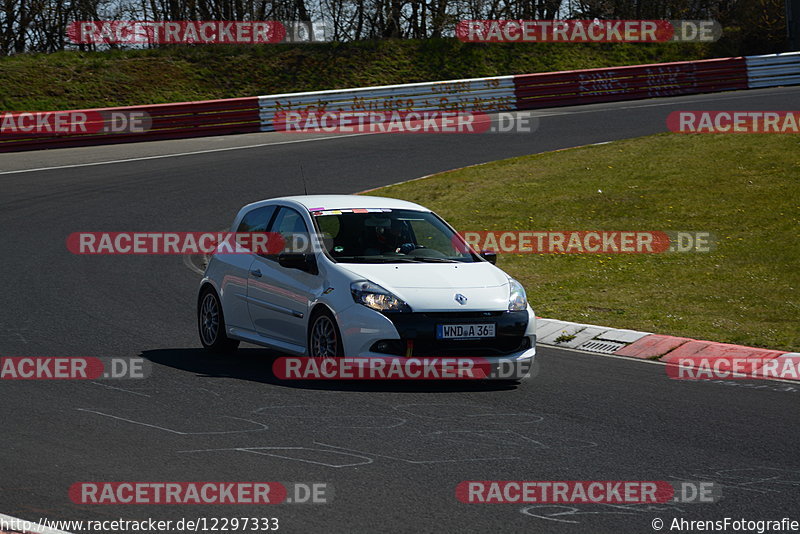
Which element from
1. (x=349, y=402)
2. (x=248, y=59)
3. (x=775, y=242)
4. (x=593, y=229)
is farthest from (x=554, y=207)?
(x=248, y=59)

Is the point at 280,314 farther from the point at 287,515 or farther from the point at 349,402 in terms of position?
the point at 287,515

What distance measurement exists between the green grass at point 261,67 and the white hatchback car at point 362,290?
2533 centimetres

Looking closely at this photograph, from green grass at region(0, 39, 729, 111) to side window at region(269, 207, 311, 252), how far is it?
25396mm

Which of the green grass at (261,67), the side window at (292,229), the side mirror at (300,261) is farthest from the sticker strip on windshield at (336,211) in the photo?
the green grass at (261,67)

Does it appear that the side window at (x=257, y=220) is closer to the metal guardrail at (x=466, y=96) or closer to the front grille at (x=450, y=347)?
the front grille at (x=450, y=347)

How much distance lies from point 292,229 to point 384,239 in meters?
0.93

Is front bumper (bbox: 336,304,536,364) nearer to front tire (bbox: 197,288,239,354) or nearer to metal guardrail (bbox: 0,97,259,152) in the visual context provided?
front tire (bbox: 197,288,239,354)

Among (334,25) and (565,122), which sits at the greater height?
(334,25)

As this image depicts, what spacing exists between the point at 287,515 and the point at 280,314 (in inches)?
177

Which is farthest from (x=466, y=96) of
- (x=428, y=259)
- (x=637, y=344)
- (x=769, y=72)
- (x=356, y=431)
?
(x=356, y=431)

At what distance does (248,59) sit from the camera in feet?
132

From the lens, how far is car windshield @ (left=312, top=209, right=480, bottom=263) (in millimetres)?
10016

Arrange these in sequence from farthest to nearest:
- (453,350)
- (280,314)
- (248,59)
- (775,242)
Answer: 1. (248,59)
2. (775,242)
3. (280,314)
4. (453,350)

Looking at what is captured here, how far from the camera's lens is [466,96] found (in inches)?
1265
